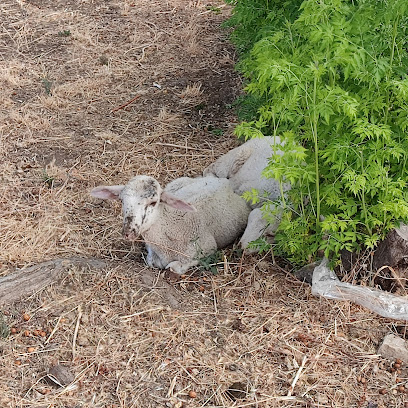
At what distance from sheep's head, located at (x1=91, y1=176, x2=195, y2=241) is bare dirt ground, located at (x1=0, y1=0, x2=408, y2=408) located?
0.36m

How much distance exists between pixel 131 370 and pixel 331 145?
188cm

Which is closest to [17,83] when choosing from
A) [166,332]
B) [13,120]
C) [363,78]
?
[13,120]

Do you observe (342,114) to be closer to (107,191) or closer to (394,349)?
(394,349)

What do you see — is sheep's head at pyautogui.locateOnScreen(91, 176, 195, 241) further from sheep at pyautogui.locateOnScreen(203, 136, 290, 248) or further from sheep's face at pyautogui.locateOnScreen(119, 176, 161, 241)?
sheep at pyautogui.locateOnScreen(203, 136, 290, 248)

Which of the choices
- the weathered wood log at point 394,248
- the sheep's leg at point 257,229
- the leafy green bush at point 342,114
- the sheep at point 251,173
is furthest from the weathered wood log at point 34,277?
the weathered wood log at point 394,248

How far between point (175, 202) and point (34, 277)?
1171 mm

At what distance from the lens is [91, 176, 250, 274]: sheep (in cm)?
484

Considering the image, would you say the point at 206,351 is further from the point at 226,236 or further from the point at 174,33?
the point at 174,33

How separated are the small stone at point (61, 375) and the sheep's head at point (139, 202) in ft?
3.50

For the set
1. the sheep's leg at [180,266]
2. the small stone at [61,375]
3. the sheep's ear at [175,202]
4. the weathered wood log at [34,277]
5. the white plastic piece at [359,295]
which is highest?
the sheep's ear at [175,202]

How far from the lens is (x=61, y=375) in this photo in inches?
160

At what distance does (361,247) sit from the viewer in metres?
4.57

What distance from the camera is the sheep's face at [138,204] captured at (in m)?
4.78

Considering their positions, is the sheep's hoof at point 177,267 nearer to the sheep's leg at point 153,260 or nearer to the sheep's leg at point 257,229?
the sheep's leg at point 153,260
